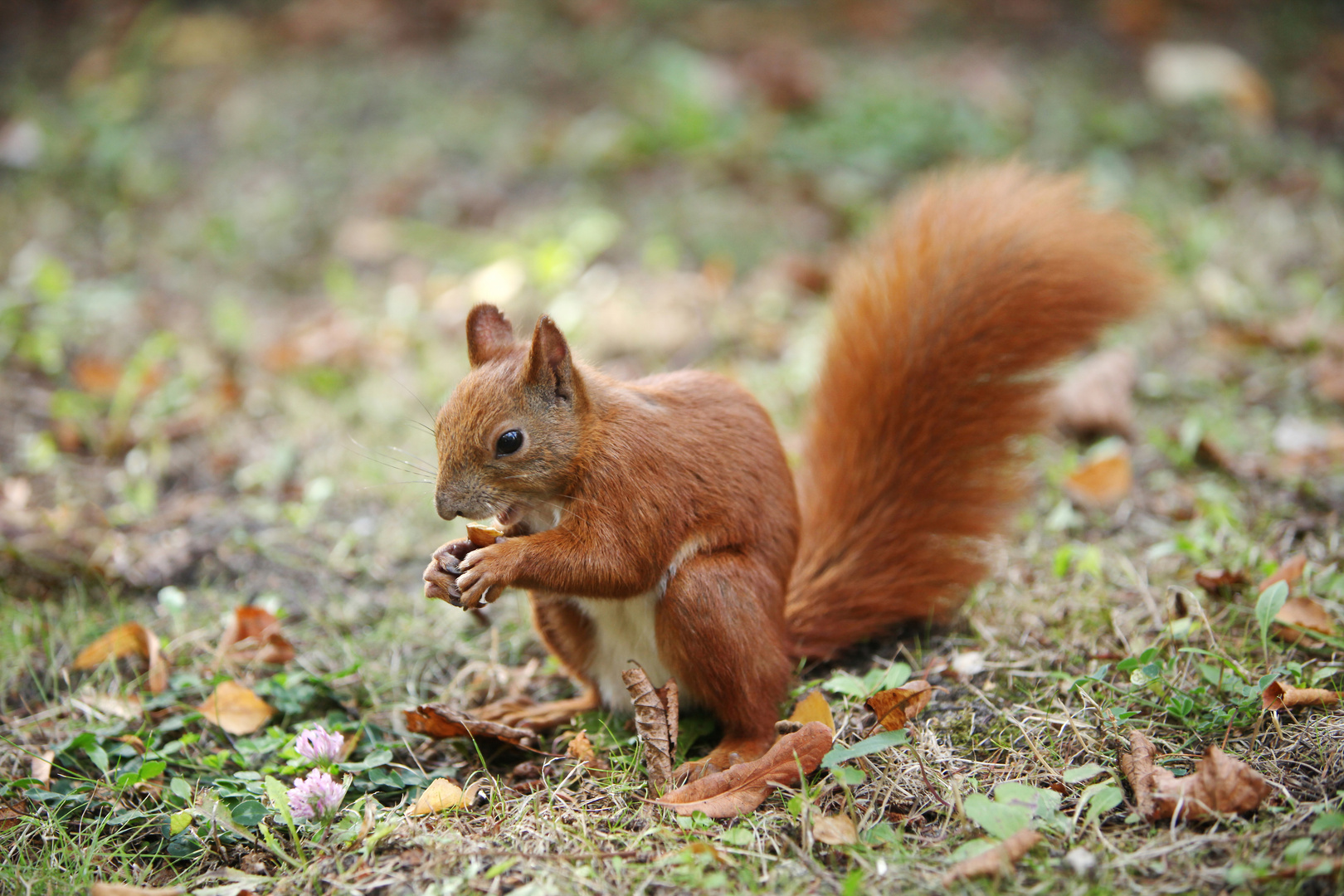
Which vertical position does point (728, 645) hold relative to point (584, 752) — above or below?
above

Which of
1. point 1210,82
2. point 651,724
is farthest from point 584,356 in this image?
point 1210,82

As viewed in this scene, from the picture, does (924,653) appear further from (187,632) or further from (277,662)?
(187,632)

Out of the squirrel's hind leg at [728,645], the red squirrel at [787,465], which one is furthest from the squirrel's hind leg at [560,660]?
the squirrel's hind leg at [728,645]

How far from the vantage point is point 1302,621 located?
6.25ft

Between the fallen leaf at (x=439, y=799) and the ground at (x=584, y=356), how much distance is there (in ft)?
0.09

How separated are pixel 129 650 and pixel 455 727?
0.81m

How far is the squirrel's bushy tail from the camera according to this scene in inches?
82.2

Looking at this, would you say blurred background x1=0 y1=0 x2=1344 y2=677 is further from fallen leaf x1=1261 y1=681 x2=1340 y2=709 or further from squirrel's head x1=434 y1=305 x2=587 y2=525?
fallen leaf x1=1261 y1=681 x2=1340 y2=709

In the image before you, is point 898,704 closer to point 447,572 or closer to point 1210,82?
point 447,572

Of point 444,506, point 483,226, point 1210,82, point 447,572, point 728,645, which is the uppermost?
point 1210,82

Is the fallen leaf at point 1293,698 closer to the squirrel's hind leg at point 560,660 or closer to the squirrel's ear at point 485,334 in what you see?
the squirrel's hind leg at point 560,660

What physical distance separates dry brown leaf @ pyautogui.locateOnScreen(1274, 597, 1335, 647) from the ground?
1.3 inches

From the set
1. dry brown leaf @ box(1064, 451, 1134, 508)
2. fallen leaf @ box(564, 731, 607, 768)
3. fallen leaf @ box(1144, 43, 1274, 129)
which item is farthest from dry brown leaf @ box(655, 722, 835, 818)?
fallen leaf @ box(1144, 43, 1274, 129)

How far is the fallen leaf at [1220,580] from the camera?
2.07 meters
